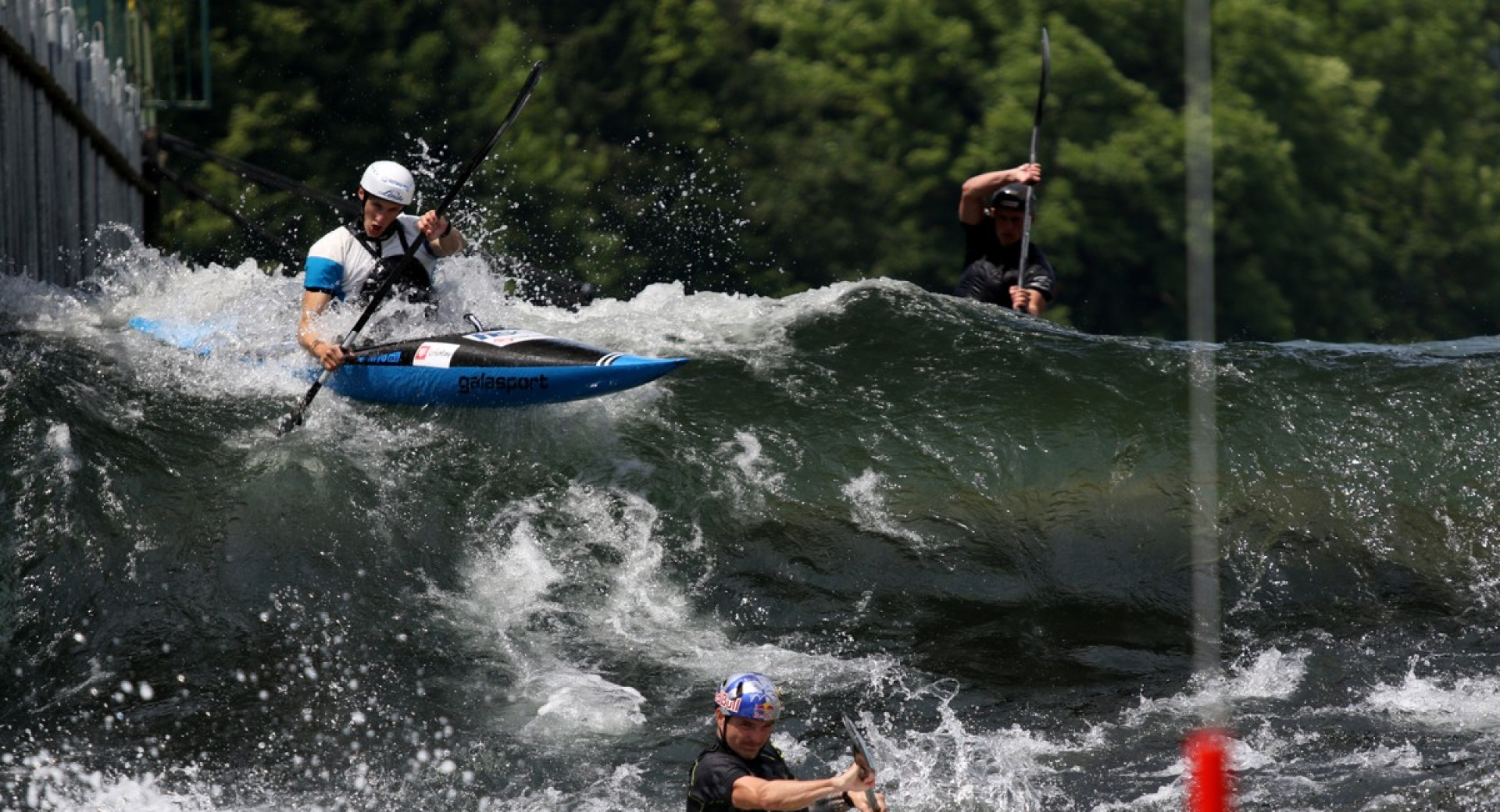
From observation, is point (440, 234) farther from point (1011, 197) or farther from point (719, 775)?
point (719, 775)

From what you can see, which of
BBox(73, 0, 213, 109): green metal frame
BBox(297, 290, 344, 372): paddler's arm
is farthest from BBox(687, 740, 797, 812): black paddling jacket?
BBox(73, 0, 213, 109): green metal frame

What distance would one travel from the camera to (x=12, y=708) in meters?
7.95

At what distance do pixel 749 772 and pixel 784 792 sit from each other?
0.57 feet

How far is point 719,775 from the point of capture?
6465 mm

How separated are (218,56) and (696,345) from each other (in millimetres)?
12982

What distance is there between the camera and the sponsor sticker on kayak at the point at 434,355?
33.3ft

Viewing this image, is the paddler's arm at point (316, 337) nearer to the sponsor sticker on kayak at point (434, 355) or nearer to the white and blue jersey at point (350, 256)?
the white and blue jersey at point (350, 256)

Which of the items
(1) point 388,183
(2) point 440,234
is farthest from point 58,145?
(2) point 440,234

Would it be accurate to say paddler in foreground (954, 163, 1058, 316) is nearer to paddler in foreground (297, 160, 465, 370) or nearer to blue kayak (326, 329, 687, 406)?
blue kayak (326, 329, 687, 406)

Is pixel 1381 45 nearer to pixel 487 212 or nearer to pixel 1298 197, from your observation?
pixel 1298 197

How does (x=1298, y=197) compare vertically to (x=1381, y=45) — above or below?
below

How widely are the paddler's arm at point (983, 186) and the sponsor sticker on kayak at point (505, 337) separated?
2662 mm

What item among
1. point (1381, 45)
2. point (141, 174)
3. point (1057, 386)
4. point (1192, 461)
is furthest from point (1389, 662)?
point (1381, 45)

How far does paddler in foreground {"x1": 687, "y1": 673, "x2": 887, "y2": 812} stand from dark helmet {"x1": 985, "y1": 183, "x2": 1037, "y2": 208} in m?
5.33
